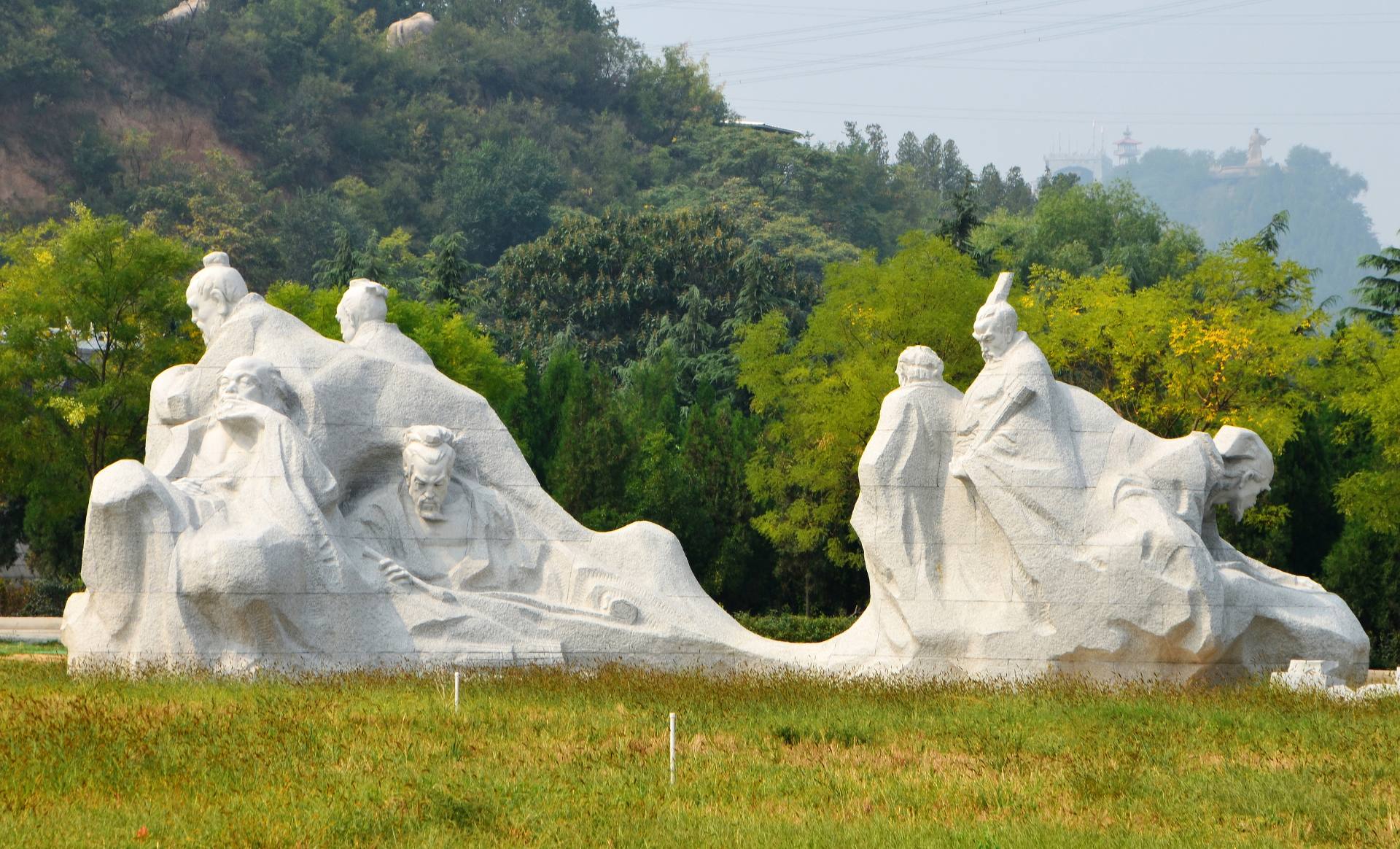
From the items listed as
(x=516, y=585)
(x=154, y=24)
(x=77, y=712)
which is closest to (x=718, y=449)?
(x=516, y=585)

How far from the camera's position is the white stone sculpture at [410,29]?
180 feet

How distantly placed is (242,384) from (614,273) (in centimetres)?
2228

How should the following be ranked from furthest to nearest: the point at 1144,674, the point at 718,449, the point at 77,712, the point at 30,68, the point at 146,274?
1. the point at 30,68
2. the point at 718,449
3. the point at 146,274
4. the point at 1144,674
5. the point at 77,712

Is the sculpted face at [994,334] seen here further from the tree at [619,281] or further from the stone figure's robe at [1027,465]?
→ the tree at [619,281]

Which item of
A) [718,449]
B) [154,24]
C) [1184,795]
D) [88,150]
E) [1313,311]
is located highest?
[154,24]

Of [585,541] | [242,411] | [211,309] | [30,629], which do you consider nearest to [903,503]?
[585,541]

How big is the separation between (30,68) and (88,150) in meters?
2.43

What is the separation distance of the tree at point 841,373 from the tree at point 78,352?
22.3ft

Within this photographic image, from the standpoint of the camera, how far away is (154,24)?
48344mm

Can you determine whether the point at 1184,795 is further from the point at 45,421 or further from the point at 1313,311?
Result: the point at 45,421

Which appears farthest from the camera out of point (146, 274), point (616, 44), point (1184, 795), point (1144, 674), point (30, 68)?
point (616, 44)

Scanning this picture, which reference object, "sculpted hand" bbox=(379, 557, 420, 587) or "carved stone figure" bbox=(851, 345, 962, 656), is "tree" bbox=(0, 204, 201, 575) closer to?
"sculpted hand" bbox=(379, 557, 420, 587)

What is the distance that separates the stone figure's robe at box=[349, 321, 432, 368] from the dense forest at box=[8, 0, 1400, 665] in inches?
273

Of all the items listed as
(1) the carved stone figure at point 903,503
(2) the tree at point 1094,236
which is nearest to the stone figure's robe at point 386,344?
(1) the carved stone figure at point 903,503
